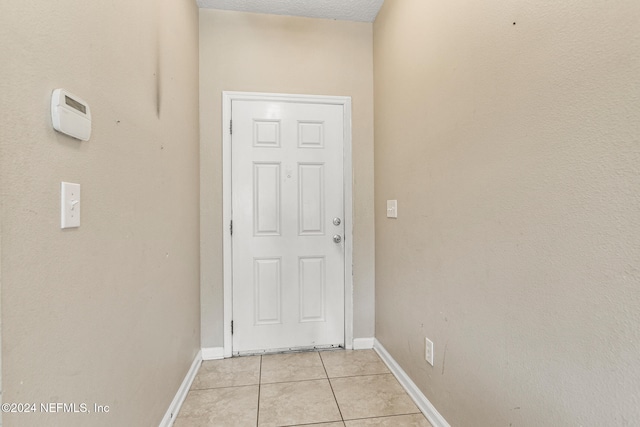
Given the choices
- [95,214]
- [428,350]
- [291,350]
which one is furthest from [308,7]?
[291,350]

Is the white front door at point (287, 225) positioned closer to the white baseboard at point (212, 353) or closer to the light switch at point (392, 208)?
the white baseboard at point (212, 353)

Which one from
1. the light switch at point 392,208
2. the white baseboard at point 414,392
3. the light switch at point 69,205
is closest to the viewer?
the light switch at point 69,205

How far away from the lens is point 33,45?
26.5 inches

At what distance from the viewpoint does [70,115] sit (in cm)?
77

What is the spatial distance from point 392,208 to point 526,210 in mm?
1079

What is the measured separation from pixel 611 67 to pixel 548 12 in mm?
296

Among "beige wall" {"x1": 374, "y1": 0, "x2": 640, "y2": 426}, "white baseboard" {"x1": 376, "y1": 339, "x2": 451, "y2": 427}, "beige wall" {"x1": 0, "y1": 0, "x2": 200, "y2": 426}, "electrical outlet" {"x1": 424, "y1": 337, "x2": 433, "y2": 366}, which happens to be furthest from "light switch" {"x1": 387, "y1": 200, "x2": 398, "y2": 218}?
"beige wall" {"x1": 0, "y1": 0, "x2": 200, "y2": 426}

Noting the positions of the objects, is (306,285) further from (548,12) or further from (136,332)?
(548,12)

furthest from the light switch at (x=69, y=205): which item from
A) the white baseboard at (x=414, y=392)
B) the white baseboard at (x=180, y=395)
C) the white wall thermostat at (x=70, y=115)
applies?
the white baseboard at (x=414, y=392)

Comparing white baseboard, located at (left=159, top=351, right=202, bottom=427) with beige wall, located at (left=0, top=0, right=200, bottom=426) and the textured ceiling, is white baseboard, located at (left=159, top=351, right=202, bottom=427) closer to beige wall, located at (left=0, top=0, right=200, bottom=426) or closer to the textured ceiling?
beige wall, located at (left=0, top=0, right=200, bottom=426)

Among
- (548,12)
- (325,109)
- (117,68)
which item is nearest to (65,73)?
(117,68)

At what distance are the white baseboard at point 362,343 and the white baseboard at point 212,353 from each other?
3.42 ft

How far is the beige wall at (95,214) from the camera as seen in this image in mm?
635

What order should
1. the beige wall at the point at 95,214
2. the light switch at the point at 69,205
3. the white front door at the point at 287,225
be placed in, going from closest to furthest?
the beige wall at the point at 95,214, the light switch at the point at 69,205, the white front door at the point at 287,225
